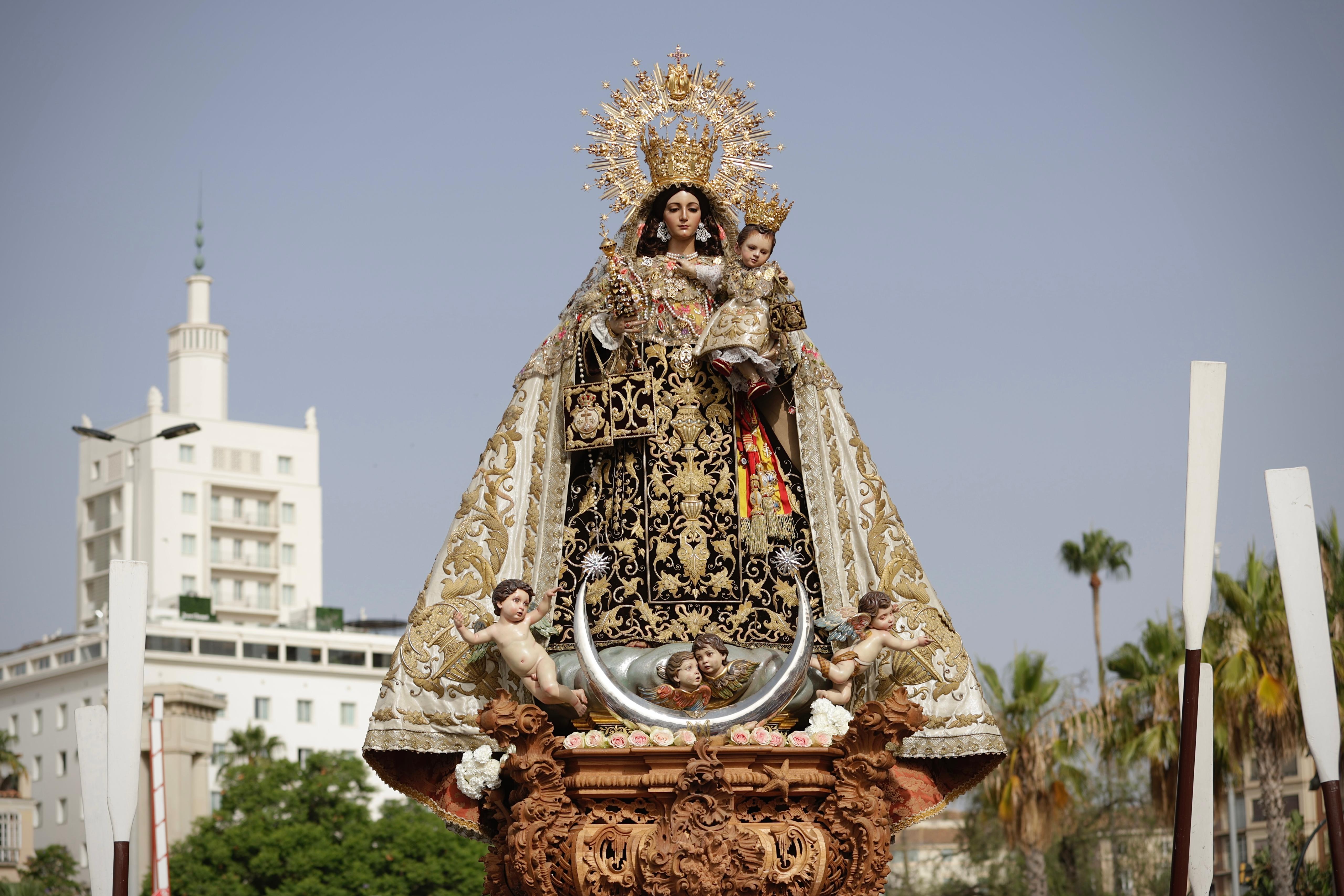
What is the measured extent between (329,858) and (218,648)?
128 ft

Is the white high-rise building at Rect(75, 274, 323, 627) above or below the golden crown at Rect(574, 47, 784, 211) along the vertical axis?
above

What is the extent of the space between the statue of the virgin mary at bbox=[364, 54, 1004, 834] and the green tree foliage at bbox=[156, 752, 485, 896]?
105 feet

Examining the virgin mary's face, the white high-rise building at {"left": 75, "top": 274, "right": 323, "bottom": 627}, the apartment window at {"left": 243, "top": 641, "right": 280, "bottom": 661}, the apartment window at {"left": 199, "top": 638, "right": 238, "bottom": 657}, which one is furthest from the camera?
the white high-rise building at {"left": 75, "top": 274, "right": 323, "bottom": 627}

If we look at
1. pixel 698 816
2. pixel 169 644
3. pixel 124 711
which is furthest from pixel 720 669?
pixel 169 644

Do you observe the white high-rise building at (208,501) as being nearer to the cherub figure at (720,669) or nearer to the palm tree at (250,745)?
the palm tree at (250,745)

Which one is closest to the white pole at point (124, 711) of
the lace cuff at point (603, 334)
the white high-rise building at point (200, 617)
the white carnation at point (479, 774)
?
the white carnation at point (479, 774)

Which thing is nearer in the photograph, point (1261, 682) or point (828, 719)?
point (828, 719)

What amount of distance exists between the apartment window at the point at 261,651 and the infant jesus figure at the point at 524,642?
72.9 metres

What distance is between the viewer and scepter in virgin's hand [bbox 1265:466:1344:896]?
1142 centimetres

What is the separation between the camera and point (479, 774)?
502 inches

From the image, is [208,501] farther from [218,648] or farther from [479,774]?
[479,774]

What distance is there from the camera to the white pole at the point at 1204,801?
14023 mm

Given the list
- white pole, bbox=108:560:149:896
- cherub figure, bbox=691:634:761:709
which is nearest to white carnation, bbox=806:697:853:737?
cherub figure, bbox=691:634:761:709

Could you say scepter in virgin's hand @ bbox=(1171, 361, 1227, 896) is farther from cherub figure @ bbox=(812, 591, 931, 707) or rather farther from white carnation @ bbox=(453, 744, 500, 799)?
white carnation @ bbox=(453, 744, 500, 799)
